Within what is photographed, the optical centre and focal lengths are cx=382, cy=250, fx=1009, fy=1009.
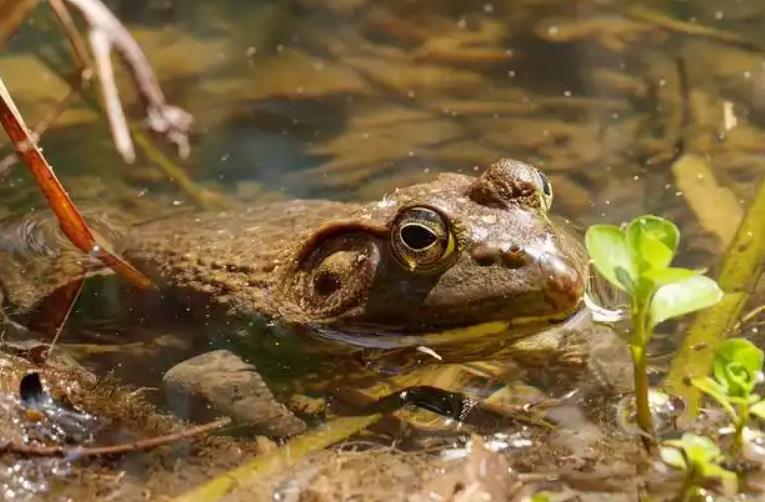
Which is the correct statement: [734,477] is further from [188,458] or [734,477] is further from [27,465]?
[27,465]

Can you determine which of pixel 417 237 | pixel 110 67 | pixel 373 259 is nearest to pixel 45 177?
pixel 110 67

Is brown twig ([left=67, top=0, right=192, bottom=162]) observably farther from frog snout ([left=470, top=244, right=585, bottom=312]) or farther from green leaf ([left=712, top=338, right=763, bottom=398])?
green leaf ([left=712, top=338, right=763, bottom=398])

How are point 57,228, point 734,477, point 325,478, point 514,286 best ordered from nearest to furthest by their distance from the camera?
point 734,477 < point 325,478 < point 514,286 < point 57,228

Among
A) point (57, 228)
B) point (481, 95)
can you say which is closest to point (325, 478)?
point (57, 228)

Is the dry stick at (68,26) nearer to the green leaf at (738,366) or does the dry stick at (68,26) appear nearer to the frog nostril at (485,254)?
the frog nostril at (485,254)

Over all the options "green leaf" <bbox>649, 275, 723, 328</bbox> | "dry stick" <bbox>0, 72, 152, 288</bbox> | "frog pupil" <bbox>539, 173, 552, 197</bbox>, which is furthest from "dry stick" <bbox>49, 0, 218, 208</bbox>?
"green leaf" <bbox>649, 275, 723, 328</bbox>
